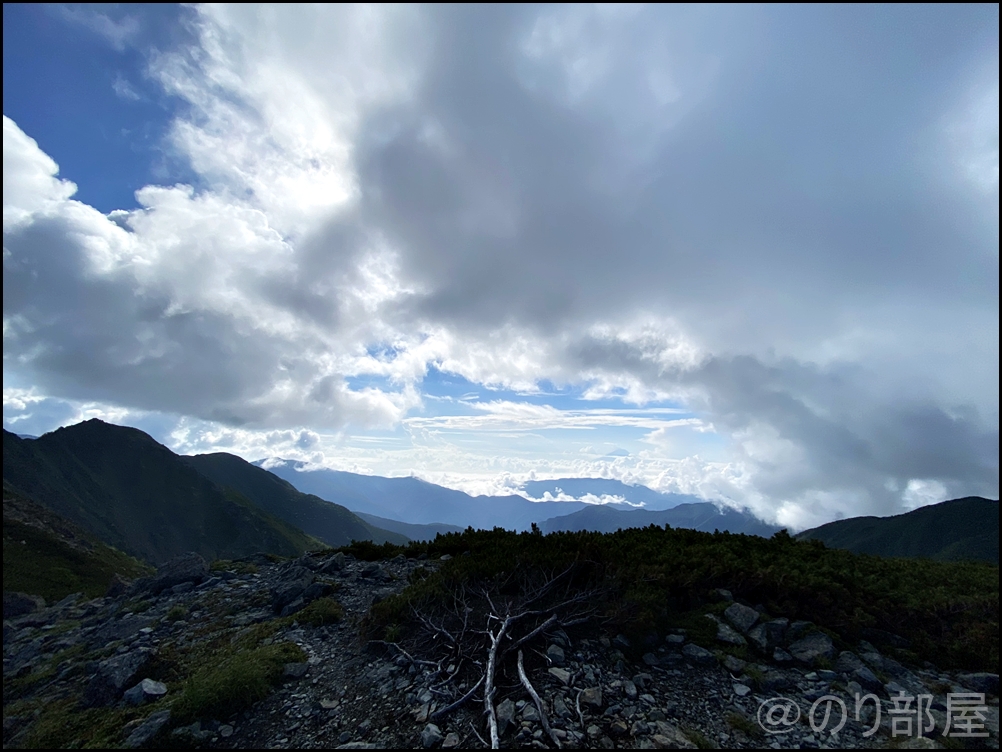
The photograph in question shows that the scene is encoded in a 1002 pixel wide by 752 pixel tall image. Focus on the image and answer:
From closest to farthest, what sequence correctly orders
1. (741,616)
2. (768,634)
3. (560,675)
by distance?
(560,675), (768,634), (741,616)

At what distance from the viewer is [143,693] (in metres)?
11.0

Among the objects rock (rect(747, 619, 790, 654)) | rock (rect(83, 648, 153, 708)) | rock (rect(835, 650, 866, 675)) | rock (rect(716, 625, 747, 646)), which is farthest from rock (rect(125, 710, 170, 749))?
rock (rect(835, 650, 866, 675))

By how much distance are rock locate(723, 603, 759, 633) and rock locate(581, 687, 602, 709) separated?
473cm

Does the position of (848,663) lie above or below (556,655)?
above

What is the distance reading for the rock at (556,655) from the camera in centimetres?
1033

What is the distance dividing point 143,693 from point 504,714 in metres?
9.54

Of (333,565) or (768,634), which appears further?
(333,565)

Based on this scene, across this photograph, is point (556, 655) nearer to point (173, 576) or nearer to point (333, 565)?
point (333, 565)

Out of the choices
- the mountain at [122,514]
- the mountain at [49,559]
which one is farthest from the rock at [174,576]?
the mountain at [122,514]

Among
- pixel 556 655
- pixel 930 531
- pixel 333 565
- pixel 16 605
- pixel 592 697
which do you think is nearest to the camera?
pixel 592 697

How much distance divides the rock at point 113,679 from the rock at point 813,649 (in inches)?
687

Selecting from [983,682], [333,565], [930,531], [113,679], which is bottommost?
[113,679]

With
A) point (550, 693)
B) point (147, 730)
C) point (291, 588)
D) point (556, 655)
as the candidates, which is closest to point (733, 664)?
point (556, 655)

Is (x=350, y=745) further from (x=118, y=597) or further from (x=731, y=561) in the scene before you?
(x=118, y=597)
